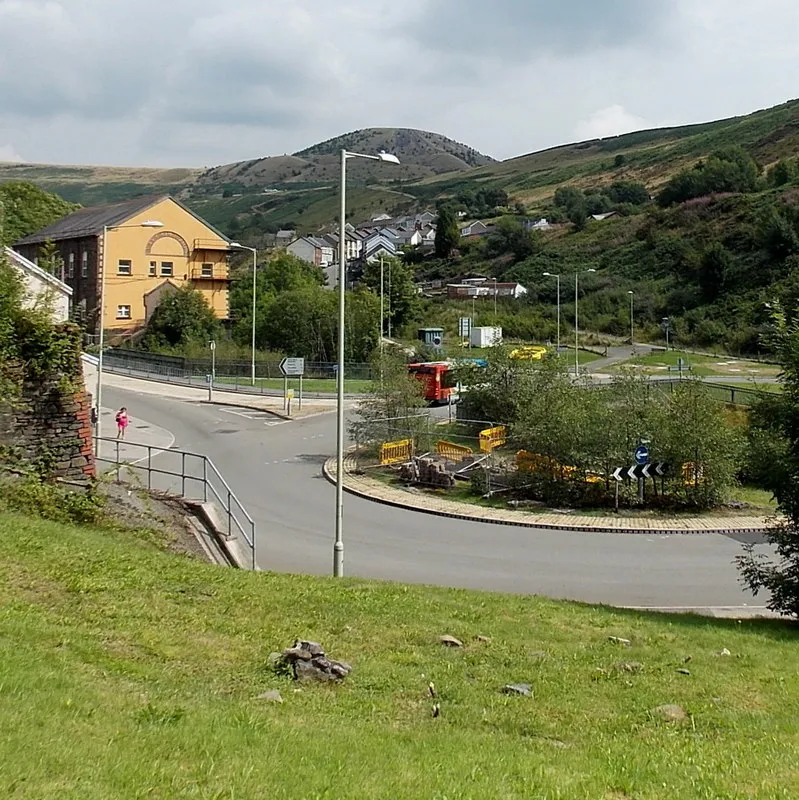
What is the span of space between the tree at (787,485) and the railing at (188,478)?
9182 millimetres

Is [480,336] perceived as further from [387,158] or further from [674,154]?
[674,154]

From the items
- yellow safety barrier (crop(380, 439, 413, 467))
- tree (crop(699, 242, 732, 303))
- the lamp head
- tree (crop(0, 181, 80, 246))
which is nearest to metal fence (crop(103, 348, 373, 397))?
tree (crop(0, 181, 80, 246))

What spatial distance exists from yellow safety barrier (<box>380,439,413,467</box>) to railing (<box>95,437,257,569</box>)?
582 cm

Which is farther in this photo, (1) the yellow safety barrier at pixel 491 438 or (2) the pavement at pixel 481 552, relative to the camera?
(1) the yellow safety barrier at pixel 491 438

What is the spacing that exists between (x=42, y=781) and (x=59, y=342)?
480 inches

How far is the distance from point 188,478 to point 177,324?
4935cm

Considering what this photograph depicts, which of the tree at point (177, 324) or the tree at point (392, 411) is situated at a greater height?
the tree at point (177, 324)

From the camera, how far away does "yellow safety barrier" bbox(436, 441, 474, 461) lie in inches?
1170

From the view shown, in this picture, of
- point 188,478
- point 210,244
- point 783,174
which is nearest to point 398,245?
point 783,174

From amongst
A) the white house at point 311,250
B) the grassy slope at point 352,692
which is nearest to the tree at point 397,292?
the white house at point 311,250

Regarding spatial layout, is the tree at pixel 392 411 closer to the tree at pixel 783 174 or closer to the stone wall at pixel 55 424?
the stone wall at pixel 55 424

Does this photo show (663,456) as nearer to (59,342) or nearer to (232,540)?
(232,540)

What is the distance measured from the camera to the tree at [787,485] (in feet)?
45.5

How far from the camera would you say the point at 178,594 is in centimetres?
1050
